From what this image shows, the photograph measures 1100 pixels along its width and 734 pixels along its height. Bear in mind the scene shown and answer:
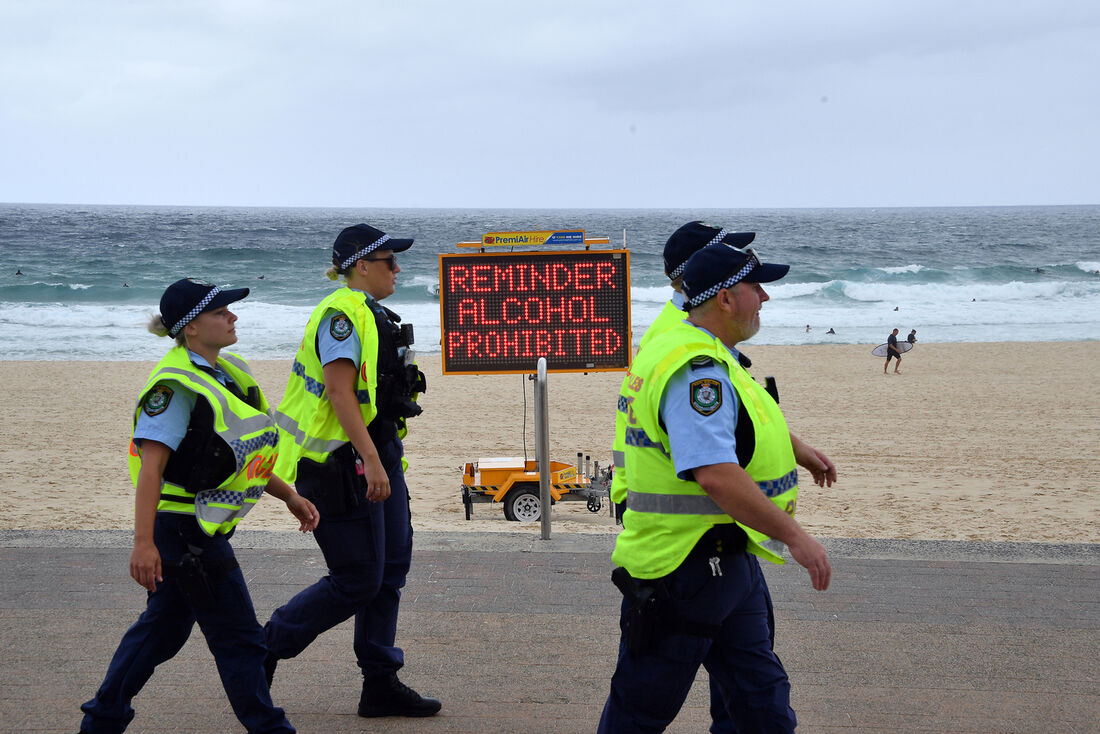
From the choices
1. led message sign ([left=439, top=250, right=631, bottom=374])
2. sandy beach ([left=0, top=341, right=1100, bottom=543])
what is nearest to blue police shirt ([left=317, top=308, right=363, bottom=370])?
sandy beach ([left=0, top=341, right=1100, bottom=543])

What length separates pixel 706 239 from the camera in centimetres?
380

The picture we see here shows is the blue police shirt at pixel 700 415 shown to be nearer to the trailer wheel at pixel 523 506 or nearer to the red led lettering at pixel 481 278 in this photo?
the red led lettering at pixel 481 278

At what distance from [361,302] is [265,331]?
29.5 metres

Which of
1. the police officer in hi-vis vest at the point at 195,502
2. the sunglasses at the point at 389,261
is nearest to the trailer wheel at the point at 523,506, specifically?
the sunglasses at the point at 389,261

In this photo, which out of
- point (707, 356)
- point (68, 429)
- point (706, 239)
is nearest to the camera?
point (707, 356)

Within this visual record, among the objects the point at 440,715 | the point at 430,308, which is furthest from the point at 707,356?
the point at 430,308

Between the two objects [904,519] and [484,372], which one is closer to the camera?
[484,372]

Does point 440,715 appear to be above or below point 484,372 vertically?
below

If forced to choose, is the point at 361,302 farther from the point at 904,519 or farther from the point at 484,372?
the point at 904,519

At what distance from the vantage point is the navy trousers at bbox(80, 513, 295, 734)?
3.38 meters

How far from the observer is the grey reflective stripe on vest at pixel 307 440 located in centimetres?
383

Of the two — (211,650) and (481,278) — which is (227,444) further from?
(481,278)

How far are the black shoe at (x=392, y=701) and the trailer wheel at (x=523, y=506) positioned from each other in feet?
19.2

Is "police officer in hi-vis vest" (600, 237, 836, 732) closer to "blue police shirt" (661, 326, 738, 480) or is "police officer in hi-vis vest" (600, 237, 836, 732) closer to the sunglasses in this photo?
"blue police shirt" (661, 326, 738, 480)
